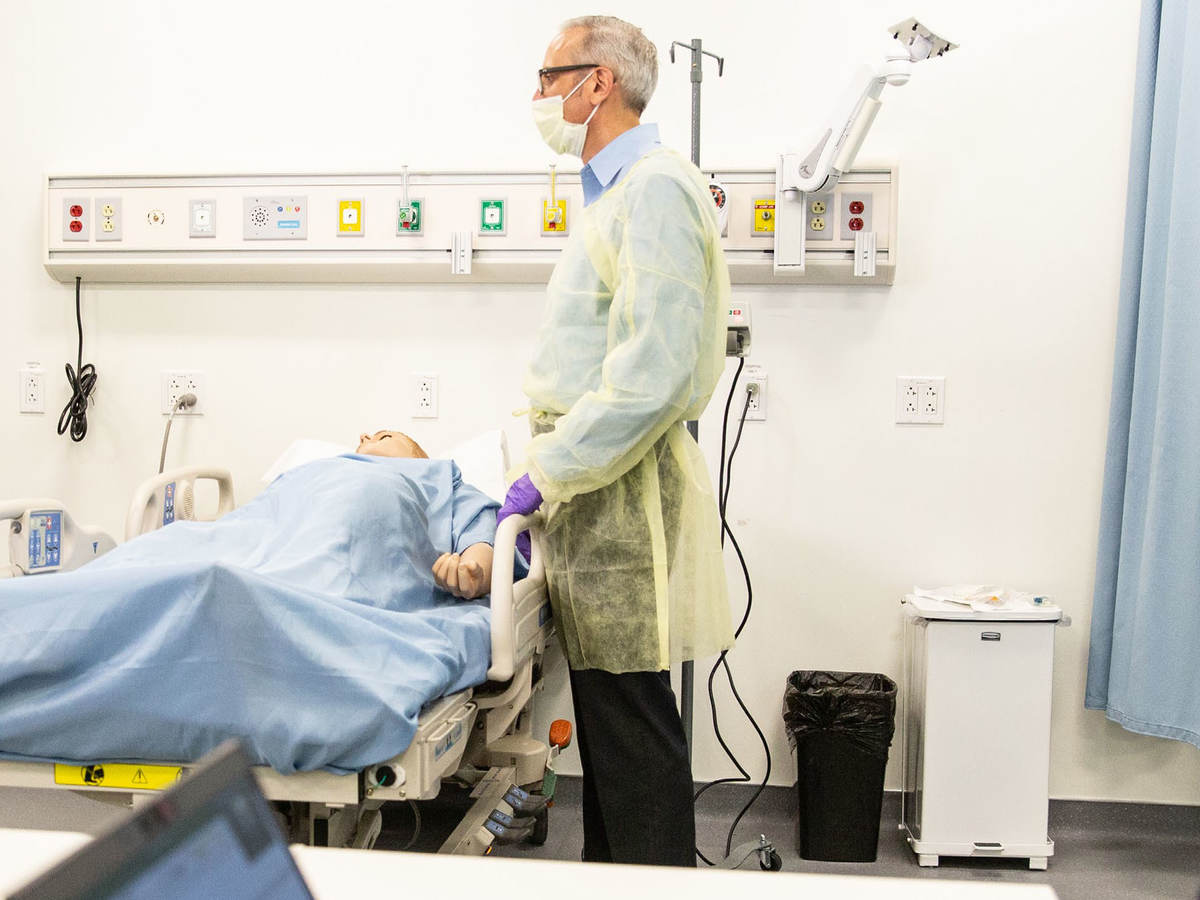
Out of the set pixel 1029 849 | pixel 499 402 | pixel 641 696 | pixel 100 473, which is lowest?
pixel 1029 849

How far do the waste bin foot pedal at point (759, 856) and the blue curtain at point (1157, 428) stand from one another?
3.06 feet

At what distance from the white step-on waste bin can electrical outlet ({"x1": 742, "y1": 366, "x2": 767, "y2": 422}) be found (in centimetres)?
66

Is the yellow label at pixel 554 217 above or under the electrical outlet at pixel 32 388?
above

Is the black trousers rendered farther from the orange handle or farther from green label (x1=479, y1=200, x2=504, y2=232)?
green label (x1=479, y1=200, x2=504, y2=232)

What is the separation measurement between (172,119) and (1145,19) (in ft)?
8.57

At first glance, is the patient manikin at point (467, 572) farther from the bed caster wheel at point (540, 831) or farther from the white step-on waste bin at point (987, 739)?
the white step-on waste bin at point (987, 739)

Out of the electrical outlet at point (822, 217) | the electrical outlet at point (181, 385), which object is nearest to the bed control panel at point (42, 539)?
the electrical outlet at point (181, 385)

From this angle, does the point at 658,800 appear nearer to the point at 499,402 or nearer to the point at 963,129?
the point at 499,402

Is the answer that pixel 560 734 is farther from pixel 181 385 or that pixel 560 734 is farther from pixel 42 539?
pixel 181 385

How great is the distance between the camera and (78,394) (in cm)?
285

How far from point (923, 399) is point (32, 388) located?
99.2 inches

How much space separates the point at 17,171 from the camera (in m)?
2.89

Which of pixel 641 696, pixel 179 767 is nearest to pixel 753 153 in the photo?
pixel 641 696

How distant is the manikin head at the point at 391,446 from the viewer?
242 cm
